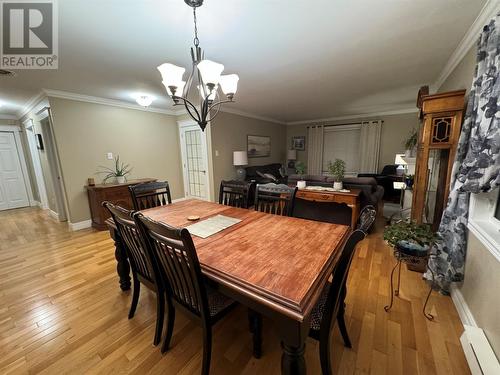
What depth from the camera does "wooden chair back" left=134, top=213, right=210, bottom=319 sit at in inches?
36.9

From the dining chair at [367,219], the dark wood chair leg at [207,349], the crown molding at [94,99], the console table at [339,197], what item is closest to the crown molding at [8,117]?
the crown molding at [94,99]

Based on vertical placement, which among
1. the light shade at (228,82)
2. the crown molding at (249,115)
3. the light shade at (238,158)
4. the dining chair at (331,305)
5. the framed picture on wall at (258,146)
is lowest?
the dining chair at (331,305)

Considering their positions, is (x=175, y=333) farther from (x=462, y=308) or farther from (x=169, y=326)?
(x=462, y=308)

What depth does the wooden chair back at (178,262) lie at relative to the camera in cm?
94

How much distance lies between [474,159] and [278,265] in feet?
4.88

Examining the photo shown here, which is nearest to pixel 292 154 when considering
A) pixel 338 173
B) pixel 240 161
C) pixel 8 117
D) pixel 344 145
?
pixel 344 145

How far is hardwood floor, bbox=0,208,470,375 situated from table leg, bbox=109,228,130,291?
0.10 meters

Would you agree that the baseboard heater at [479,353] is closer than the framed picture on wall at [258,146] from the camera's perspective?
Yes

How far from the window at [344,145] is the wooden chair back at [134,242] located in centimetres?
635

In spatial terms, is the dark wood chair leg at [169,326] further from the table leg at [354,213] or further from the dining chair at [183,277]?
the table leg at [354,213]

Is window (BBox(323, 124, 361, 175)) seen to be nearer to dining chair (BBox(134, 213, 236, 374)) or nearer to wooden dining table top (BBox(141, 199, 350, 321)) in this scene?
wooden dining table top (BBox(141, 199, 350, 321))

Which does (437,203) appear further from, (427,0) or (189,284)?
(189,284)

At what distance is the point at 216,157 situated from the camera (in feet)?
15.3

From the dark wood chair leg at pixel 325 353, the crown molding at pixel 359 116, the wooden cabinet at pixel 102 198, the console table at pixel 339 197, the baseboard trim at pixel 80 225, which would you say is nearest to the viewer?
the dark wood chair leg at pixel 325 353
